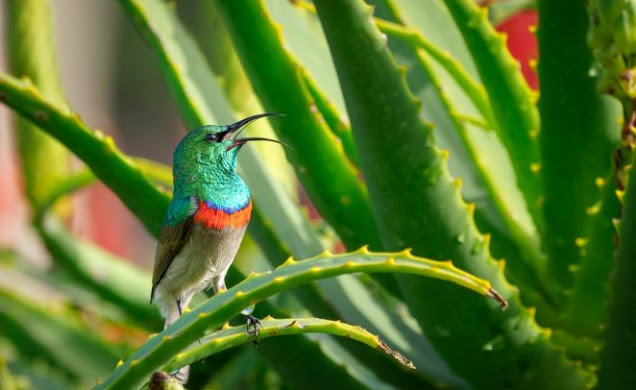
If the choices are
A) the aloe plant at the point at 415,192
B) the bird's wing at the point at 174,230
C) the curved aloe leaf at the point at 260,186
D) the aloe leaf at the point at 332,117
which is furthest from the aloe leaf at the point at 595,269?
the bird's wing at the point at 174,230

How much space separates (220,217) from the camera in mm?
1122

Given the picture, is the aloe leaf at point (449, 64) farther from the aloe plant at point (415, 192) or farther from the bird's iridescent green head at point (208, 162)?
the bird's iridescent green head at point (208, 162)

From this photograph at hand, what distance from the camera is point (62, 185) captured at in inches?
58.6

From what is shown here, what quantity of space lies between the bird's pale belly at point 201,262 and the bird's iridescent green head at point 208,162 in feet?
0.15

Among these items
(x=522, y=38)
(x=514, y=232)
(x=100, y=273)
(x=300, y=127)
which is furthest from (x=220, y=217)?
(x=522, y=38)

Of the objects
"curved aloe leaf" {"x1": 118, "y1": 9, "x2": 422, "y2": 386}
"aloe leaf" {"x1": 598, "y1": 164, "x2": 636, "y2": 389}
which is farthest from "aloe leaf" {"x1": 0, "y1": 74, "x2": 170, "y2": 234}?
"aloe leaf" {"x1": 598, "y1": 164, "x2": 636, "y2": 389}

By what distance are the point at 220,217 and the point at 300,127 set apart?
13 cm

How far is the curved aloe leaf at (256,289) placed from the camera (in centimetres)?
76

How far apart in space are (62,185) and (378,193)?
0.62 m

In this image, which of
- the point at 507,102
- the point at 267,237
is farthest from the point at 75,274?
the point at 507,102

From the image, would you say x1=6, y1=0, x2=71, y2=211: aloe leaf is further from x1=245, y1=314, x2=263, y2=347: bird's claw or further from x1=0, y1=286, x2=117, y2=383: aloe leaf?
x1=245, y1=314, x2=263, y2=347: bird's claw

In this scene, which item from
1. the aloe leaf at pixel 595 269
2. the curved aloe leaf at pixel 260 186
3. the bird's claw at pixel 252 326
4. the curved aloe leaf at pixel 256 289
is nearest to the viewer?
the curved aloe leaf at pixel 256 289

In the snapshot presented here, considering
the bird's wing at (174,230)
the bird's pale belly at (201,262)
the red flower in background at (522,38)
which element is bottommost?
the bird's pale belly at (201,262)

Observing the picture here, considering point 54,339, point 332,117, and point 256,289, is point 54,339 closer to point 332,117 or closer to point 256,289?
point 332,117
